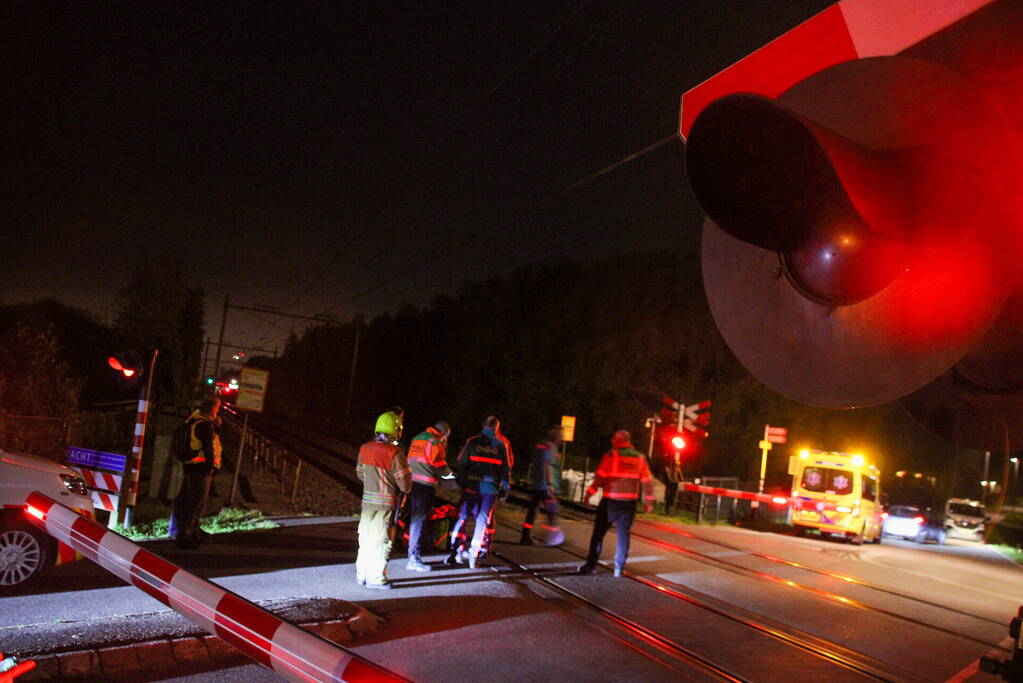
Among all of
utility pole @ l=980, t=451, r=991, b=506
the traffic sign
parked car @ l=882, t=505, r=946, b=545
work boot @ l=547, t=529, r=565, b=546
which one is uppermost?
utility pole @ l=980, t=451, r=991, b=506

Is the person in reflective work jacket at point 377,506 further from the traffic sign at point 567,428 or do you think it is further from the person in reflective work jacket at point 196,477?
the traffic sign at point 567,428

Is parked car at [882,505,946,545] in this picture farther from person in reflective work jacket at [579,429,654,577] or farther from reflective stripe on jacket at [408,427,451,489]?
reflective stripe on jacket at [408,427,451,489]

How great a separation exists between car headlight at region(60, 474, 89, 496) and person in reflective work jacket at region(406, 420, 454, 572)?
3687mm

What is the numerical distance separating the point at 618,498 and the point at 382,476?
3.56 meters

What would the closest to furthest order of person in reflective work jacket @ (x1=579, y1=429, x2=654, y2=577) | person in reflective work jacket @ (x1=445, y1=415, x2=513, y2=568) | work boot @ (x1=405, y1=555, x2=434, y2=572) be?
work boot @ (x1=405, y1=555, x2=434, y2=572)
person in reflective work jacket @ (x1=579, y1=429, x2=654, y2=577)
person in reflective work jacket @ (x1=445, y1=415, x2=513, y2=568)

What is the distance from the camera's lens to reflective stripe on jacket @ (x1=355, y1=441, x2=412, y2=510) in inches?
334

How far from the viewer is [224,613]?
126 inches

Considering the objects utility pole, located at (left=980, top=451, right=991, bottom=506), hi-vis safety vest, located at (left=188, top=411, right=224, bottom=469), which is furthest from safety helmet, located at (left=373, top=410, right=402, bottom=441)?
utility pole, located at (left=980, top=451, right=991, bottom=506)

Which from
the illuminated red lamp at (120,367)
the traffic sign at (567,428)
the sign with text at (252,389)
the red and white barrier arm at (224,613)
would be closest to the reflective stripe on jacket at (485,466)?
the illuminated red lamp at (120,367)

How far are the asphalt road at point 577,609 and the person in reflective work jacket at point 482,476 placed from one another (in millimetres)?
677

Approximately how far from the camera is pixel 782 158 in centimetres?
156

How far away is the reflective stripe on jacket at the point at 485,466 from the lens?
1064 cm

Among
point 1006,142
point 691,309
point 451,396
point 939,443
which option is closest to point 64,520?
point 939,443

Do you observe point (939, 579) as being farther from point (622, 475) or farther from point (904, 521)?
point (904, 521)
